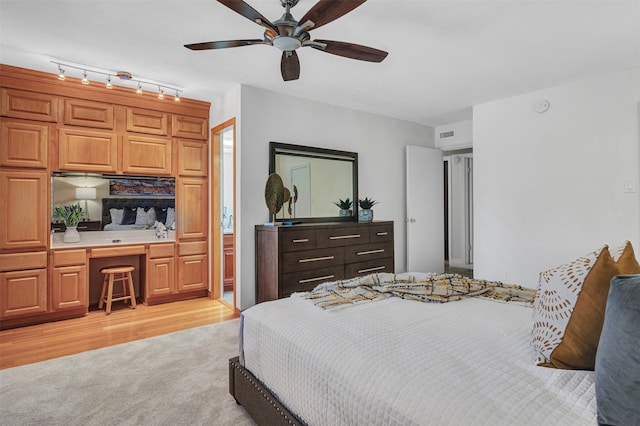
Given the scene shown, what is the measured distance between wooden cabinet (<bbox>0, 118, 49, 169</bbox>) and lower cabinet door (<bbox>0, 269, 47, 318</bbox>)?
1076 mm

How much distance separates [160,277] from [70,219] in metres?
1.15

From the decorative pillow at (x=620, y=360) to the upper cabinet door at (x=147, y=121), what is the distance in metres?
4.40

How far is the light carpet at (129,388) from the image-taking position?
1.91 meters

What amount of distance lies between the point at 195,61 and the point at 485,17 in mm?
2431

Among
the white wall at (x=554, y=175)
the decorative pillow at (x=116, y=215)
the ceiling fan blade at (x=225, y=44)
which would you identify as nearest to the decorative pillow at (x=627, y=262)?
the ceiling fan blade at (x=225, y=44)

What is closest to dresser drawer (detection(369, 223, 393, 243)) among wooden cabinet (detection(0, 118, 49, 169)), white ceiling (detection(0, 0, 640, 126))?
white ceiling (detection(0, 0, 640, 126))

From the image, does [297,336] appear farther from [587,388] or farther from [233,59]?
[233,59]

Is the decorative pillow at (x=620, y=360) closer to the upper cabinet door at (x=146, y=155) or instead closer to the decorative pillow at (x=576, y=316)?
the decorative pillow at (x=576, y=316)

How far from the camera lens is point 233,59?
3.11m

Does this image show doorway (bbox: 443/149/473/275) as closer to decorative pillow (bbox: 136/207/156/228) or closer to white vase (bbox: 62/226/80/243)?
decorative pillow (bbox: 136/207/156/228)

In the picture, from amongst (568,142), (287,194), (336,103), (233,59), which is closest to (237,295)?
(287,194)

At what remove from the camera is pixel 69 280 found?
360 centimetres

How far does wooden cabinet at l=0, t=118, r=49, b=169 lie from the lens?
3.32 m

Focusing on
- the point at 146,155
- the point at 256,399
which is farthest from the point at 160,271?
the point at 256,399
